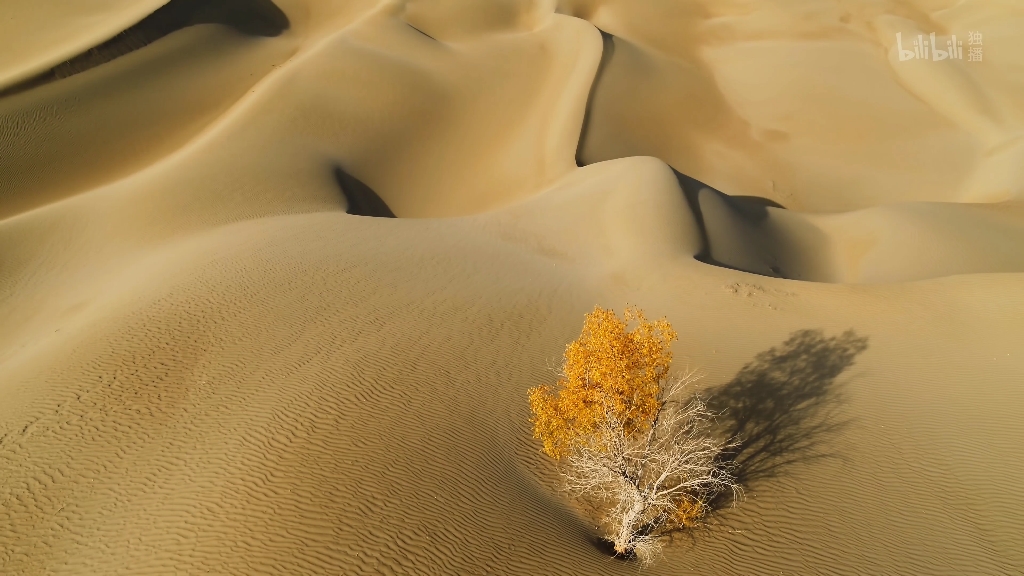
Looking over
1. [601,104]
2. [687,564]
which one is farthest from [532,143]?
[687,564]

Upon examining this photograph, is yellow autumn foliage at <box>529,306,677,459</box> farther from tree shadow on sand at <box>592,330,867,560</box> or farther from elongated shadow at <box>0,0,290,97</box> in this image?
elongated shadow at <box>0,0,290,97</box>

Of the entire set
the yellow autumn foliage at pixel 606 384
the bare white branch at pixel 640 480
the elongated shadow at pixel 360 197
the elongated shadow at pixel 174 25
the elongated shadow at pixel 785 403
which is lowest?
the elongated shadow at pixel 360 197

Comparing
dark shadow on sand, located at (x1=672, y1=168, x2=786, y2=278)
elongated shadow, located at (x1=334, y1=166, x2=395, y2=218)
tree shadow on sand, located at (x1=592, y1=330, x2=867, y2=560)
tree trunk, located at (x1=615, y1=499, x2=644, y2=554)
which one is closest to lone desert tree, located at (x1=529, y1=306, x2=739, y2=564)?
tree trunk, located at (x1=615, y1=499, x2=644, y2=554)

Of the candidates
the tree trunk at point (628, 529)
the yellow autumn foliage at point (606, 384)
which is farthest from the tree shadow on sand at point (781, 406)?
the yellow autumn foliage at point (606, 384)

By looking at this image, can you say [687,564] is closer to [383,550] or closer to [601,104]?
[383,550]

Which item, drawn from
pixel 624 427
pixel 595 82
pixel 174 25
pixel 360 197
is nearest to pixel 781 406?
pixel 624 427

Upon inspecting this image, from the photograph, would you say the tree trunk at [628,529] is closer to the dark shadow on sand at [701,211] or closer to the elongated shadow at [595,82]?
the dark shadow on sand at [701,211]
